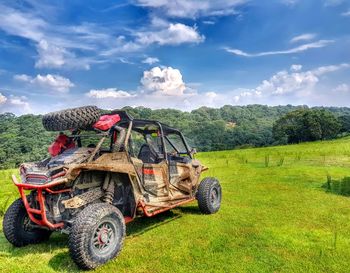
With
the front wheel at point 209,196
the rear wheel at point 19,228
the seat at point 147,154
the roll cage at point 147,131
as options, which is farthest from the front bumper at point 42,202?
the front wheel at point 209,196

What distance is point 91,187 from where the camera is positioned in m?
6.45

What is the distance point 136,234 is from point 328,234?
423 centimetres

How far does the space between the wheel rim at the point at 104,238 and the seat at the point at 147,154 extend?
9.31ft

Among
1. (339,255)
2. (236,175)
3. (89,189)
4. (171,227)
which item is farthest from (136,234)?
(236,175)

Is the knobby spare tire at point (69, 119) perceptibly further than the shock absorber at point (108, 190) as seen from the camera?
No

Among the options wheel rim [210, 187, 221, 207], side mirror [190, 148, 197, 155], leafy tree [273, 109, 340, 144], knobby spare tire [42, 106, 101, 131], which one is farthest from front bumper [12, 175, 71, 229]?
leafy tree [273, 109, 340, 144]

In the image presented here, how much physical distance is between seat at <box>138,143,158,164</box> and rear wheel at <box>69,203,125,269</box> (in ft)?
8.85

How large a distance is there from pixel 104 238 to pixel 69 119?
2.29 meters

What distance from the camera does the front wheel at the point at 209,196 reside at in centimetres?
881

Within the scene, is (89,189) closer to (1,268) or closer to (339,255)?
(1,268)

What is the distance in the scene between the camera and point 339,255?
236 inches

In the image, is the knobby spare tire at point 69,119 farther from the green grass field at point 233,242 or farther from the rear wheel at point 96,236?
the green grass field at point 233,242

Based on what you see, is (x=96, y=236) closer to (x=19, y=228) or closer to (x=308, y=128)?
(x=19, y=228)

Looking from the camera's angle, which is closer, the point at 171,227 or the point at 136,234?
the point at 136,234
